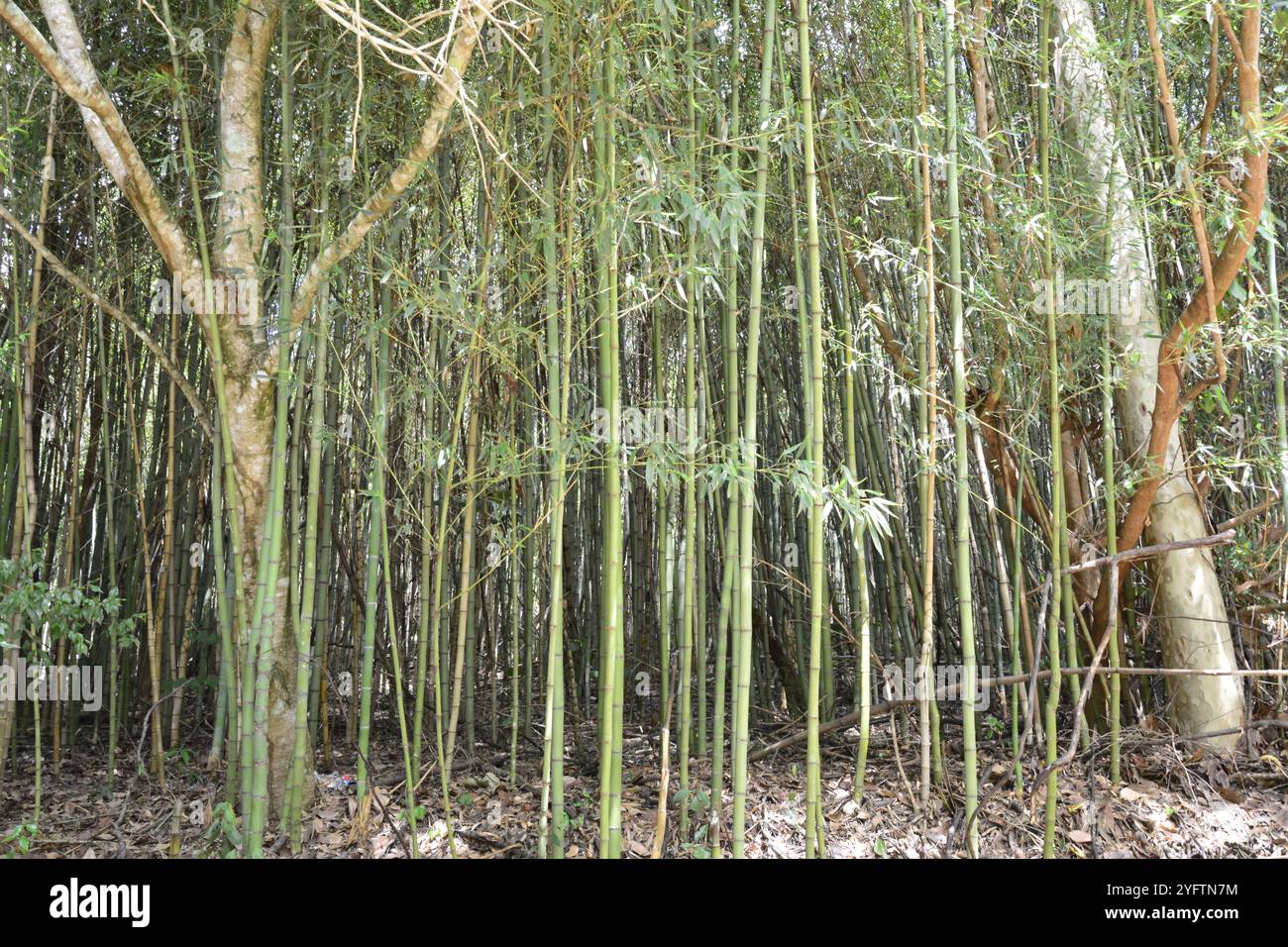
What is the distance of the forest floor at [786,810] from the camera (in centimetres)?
274

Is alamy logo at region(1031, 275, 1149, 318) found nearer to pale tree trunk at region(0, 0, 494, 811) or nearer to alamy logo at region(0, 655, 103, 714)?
pale tree trunk at region(0, 0, 494, 811)

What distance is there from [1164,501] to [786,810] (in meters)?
1.67

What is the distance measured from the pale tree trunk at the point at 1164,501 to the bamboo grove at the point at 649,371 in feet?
0.05

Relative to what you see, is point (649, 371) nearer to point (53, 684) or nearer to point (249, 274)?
point (249, 274)

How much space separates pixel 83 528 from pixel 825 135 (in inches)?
130

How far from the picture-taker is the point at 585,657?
4434mm

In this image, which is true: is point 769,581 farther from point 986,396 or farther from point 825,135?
point 825,135

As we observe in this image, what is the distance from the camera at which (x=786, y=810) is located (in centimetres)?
296

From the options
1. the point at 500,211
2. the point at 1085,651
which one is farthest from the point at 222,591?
the point at 1085,651
